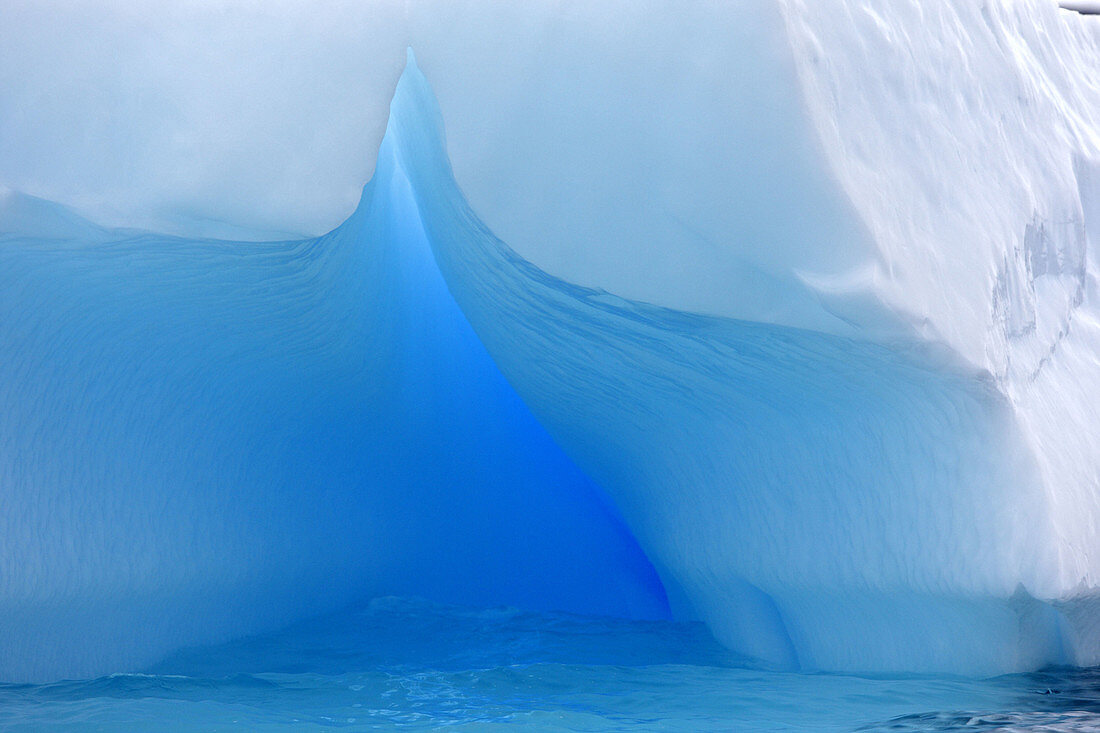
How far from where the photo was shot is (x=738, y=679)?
3049 millimetres

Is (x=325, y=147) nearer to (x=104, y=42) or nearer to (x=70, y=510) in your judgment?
(x=104, y=42)

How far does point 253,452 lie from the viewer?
356 centimetres

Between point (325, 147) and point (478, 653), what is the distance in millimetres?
2116

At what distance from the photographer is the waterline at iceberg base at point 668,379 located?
2.18 metres

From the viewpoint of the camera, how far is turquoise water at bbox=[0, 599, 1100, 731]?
7.83 ft

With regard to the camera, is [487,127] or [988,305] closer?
[487,127]

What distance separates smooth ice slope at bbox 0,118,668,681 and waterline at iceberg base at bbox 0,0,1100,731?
0.02 meters

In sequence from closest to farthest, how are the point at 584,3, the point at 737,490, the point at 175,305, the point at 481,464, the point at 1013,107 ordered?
the point at 584,3 < the point at 175,305 < the point at 1013,107 < the point at 737,490 < the point at 481,464

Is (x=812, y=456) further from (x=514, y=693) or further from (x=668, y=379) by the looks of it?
(x=514, y=693)

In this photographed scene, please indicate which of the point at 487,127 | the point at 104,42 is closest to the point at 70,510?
the point at 104,42

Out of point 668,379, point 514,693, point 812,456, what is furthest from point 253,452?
point 812,456

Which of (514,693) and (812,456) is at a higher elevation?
(812,456)

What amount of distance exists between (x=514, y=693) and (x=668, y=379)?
3.57ft

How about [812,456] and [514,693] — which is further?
[514,693]
